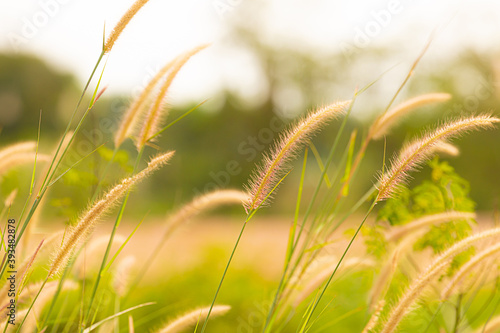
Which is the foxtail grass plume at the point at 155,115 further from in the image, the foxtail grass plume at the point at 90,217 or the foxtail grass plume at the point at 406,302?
the foxtail grass plume at the point at 406,302

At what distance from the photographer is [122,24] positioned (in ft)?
3.69

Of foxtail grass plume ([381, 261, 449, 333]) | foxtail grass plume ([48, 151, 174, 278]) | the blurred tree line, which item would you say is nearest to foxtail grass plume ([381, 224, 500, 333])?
foxtail grass plume ([381, 261, 449, 333])

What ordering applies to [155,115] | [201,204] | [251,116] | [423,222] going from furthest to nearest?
[251,116]
[423,222]
[201,204]
[155,115]

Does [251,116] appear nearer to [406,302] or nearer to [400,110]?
[400,110]

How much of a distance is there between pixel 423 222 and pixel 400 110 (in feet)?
1.30

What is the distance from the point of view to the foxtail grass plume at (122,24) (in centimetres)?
112

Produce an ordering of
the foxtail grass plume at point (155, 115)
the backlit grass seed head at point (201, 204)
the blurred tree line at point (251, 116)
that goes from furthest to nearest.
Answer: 1. the blurred tree line at point (251, 116)
2. the backlit grass seed head at point (201, 204)
3. the foxtail grass plume at point (155, 115)

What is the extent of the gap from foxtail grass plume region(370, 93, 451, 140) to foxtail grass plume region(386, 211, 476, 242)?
337 millimetres

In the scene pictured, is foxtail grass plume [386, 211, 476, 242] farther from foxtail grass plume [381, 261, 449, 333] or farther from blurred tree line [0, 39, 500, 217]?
blurred tree line [0, 39, 500, 217]

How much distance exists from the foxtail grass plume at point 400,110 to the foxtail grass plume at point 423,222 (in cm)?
34

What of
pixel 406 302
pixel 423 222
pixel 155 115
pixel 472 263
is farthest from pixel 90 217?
pixel 423 222

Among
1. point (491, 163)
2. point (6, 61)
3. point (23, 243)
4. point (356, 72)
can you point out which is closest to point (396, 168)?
point (23, 243)

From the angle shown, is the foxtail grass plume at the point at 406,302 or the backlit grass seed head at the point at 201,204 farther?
the backlit grass seed head at the point at 201,204

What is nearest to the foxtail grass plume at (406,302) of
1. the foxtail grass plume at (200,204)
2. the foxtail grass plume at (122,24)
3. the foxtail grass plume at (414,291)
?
the foxtail grass plume at (414,291)
